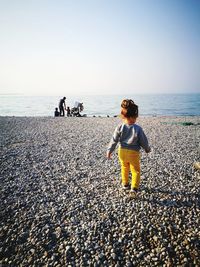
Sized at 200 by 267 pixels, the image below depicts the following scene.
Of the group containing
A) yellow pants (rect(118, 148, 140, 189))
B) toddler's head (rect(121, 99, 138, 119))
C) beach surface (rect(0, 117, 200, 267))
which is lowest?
beach surface (rect(0, 117, 200, 267))

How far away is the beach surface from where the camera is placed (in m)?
2.97

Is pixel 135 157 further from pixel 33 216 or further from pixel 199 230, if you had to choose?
pixel 33 216

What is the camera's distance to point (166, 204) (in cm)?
421

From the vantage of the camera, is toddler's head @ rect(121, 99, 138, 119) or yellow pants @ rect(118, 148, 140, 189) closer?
toddler's head @ rect(121, 99, 138, 119)

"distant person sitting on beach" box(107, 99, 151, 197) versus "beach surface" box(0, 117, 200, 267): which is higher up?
"distant person sitting on beach" box(107, 99, 151, 197)

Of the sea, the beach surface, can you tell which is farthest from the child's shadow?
the sea

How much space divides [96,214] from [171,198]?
5.72 ft

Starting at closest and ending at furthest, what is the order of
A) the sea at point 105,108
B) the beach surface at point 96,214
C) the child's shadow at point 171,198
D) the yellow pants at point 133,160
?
1. the beach surface at point 96,214
2. the child's shadow at point 171,198
3. the yellow pants at point 133,160
4. the sea at point 105,108

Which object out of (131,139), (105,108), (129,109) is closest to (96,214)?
(131,139)

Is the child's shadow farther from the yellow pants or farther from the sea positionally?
the sea

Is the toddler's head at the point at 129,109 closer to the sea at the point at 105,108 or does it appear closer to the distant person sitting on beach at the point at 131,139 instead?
the distant person sitting on beach at the point at 131,139

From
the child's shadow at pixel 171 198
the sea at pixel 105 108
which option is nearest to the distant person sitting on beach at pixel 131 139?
the child's shadow at pixel 171 198

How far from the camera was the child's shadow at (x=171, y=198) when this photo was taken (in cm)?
421

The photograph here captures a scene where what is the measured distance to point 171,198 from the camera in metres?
4.45
